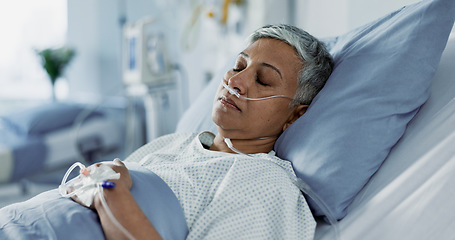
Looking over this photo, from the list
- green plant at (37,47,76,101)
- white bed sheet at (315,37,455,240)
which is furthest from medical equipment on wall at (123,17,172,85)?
white bed sheet at (315,37,455,240)

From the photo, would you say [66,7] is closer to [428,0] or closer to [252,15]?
[252,15]

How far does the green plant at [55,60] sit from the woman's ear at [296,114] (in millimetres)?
2941

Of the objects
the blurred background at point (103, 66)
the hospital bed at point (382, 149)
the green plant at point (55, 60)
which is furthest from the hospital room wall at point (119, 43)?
the hospital bed at point (382, 149)

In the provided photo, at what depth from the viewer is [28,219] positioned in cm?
98

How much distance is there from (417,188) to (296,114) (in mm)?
404

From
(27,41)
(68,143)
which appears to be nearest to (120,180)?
(68,143)

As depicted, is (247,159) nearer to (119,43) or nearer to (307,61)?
(307,61)

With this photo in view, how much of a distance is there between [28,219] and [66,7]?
134 inches

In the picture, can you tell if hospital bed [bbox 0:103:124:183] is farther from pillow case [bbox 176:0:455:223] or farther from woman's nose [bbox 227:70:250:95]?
pillow case [bbox 176:0:455:223]

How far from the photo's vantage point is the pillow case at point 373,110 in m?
1.05

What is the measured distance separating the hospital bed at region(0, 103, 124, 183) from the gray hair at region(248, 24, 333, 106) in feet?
7.16

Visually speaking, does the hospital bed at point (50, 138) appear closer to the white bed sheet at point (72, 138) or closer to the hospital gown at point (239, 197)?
the white bed sheet at point (72, 138)

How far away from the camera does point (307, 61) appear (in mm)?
1245

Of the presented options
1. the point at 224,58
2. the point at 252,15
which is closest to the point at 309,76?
the point at 252,15
